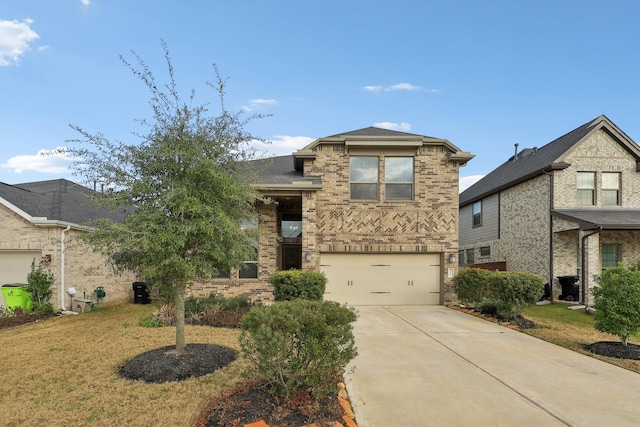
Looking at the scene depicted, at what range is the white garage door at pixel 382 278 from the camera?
13930 mm

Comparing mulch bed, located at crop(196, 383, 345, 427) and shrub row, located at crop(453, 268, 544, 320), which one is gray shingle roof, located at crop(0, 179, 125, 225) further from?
shrub row, located at crop(453, 268, 544, 320)

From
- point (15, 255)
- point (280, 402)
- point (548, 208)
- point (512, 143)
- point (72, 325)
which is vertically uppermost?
point (512, 143)

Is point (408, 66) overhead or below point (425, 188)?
overhead

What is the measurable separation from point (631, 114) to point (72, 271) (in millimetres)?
25637

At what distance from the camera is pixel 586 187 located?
1556 centimetres

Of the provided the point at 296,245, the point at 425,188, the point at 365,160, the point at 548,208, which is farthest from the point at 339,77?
the point at 548,208

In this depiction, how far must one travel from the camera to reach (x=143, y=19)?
11273 mm

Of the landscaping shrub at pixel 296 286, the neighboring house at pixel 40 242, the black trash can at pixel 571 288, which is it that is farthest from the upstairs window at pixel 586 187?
the neighboring house at pixel 40 242

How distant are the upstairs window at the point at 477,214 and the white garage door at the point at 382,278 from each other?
9.07 metres

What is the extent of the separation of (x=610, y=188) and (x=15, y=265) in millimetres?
22528

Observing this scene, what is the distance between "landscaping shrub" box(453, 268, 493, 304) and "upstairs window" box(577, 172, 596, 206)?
22.5 feet

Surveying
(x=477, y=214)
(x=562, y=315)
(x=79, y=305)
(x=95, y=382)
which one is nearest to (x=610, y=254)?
(x=562, y=315)

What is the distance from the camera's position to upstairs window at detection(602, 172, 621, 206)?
15617 millimetres

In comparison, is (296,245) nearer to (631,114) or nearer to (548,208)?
(548,208)
